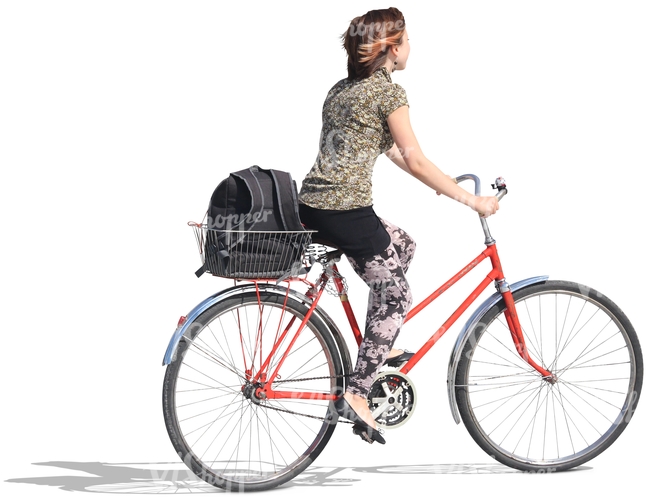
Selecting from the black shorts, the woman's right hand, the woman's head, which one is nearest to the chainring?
the black shorts

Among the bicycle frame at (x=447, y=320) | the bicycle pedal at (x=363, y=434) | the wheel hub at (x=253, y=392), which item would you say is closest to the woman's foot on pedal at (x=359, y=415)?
the bicycle pedal at (x=363, y=434)

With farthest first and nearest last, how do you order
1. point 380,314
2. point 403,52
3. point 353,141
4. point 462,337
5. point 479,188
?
point 462,337
point 479,188
point 380,314
point 403,52
point 353,141

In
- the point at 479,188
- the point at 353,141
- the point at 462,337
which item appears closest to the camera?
the point at 353,141

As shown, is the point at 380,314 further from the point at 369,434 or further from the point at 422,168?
the point at 422,168

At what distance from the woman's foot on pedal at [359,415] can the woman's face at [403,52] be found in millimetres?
1748

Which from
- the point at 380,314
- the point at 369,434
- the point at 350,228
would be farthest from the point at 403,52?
the point at 369,434

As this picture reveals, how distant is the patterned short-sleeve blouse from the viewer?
19.9ft

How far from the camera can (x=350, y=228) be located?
618 centimetres

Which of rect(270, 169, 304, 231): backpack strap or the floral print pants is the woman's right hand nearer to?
the floral print pants

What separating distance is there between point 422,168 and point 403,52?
62cm

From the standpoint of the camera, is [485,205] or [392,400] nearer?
[485,205]

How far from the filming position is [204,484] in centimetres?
655

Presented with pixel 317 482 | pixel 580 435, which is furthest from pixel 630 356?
pixel 317 482

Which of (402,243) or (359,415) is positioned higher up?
(402,243)
